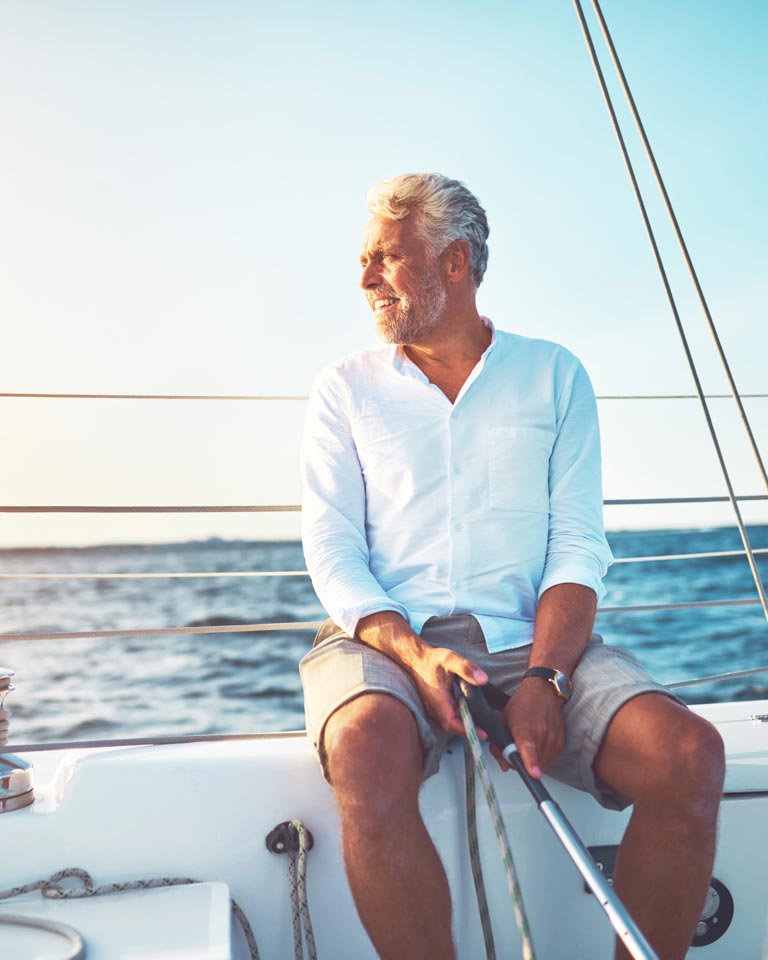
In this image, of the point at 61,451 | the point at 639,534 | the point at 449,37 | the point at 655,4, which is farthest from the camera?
the point at 639,534

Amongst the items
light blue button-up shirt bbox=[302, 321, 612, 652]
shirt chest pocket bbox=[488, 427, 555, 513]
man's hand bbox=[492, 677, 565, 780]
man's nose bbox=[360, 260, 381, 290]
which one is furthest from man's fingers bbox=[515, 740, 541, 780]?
man's nose bbox=[360, 260, 381, 290]

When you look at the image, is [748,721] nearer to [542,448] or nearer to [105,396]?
[542,448]

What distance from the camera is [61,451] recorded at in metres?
11.9

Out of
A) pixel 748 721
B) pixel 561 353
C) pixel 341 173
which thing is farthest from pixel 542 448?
pixel 341 173

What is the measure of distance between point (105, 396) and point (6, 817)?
102 centimetres

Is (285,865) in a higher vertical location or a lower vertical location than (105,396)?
lower

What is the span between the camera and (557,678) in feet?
4.59

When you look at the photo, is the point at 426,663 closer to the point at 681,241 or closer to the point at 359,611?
the point at 359,611

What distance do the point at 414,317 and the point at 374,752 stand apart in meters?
0.82

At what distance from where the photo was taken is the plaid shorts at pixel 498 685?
1.36m

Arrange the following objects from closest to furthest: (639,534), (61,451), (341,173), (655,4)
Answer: (655,4), (341,173), (61,451), (639,534)

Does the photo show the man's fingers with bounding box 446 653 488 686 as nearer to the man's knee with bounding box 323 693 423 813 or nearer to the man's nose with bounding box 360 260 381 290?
the man's knee with bounding box 323 693 423 813

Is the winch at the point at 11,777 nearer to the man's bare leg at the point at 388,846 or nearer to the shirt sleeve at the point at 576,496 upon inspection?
the man's bare leg at the point at 388,846

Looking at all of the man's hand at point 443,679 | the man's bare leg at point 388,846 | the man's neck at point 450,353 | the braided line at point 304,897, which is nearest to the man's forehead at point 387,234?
the man's neck at point 450,353
